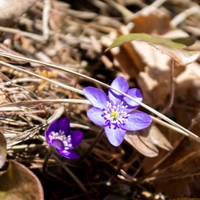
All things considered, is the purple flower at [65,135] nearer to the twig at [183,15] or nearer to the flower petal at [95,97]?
the flower petal at [95,97]

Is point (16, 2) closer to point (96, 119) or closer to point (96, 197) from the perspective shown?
point (96, 119)

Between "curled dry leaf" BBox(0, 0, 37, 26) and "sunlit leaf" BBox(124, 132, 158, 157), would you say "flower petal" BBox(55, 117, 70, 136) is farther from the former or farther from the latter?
"curled dry leaf" BBox(0, 0, 37, 26)

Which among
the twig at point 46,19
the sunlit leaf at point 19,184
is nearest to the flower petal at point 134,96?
the sunlit leaf at point 19,184

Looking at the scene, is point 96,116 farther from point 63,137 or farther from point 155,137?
point 155,137

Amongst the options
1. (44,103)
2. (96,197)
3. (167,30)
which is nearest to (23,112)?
(44,103)

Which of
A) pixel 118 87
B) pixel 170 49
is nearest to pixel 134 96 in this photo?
pixel 118 87

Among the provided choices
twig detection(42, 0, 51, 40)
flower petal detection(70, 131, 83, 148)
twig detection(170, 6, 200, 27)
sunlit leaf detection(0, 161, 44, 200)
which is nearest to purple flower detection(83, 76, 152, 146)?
flower petal detection(70, 131, 83, 148)
